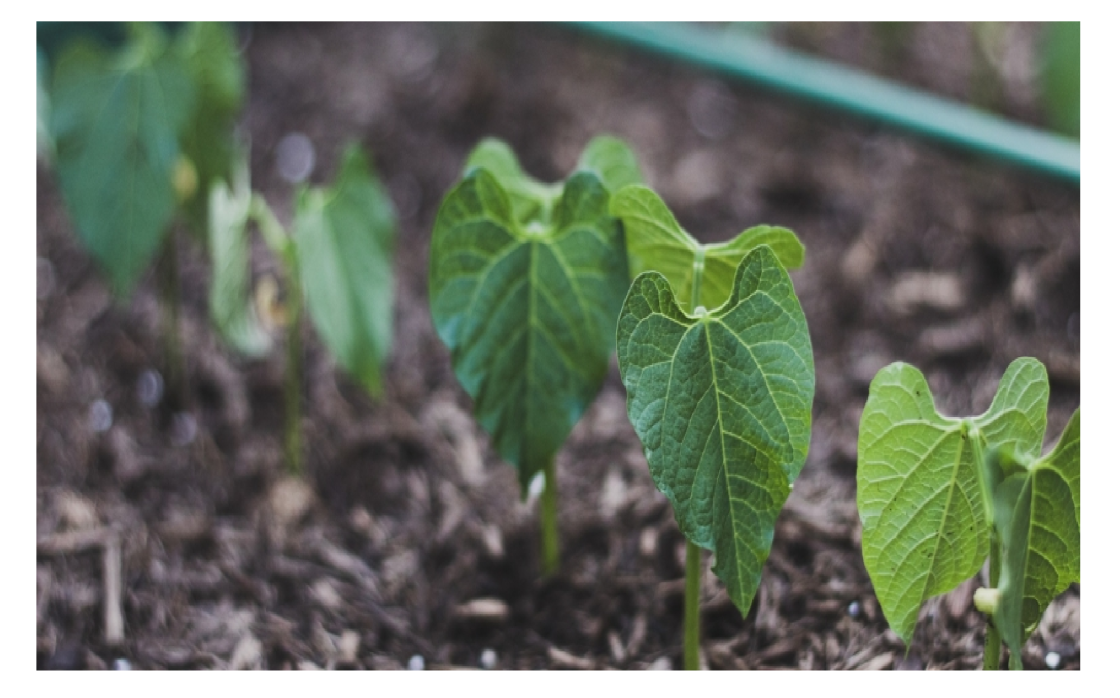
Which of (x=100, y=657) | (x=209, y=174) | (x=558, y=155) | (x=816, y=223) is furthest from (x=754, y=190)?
(x=100, y=657)

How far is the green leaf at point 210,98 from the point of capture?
143 centimetres

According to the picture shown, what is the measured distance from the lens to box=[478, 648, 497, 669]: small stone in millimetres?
1218

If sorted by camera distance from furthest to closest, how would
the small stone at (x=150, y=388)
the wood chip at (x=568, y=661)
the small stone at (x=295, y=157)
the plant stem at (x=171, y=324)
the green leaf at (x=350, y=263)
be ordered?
the small stone at (x=295, y=157) < the small stone at (x=150, y=388) < the plant stem at (x=171, y=324) < the green leaf at (x=350, y=263) < the wood chip at (x=568, y=661)

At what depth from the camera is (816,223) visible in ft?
6.72

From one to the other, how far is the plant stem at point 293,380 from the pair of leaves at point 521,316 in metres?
0.44

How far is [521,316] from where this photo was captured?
3.40 ft

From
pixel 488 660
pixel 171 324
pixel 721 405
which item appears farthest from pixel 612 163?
pixel 171 324

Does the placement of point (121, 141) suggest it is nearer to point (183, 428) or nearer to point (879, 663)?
point (183, 428)

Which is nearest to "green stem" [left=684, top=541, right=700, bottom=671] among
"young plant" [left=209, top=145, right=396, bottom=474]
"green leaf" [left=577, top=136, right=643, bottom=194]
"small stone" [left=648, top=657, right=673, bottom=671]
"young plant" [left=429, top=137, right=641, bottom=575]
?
"small stone" [left=648, top=657, right=673, bottom=671]

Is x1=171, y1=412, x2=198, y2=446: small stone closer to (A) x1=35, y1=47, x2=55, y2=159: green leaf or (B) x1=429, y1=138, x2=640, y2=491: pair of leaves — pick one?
(A) x1=35, y1=47, x2=55, y2=159: green leaf

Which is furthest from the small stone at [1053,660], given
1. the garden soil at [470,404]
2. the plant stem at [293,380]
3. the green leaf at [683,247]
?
the plant stem at [293,380]

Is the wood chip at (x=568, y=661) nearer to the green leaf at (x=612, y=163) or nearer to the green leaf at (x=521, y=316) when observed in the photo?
the green leaf at (x=521, y=316)

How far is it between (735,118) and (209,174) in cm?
131

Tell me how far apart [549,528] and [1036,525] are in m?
0.60
